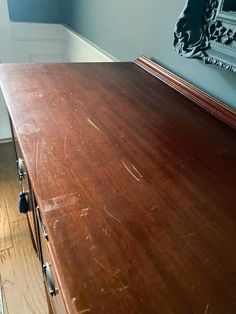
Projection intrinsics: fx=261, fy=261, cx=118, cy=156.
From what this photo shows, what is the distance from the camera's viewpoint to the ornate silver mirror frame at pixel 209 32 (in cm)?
64

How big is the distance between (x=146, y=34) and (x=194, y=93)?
15.7 inches

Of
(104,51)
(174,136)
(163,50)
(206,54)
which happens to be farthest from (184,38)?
(104,51)

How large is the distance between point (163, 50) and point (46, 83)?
448mm

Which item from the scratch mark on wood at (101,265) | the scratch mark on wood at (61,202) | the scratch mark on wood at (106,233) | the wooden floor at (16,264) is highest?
the scratch mark on wood at (61,202)

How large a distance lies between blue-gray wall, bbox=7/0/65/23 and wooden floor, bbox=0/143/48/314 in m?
1.10

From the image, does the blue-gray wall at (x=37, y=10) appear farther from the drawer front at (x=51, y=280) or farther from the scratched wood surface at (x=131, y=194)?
the drawer front at (x=51, y=280)

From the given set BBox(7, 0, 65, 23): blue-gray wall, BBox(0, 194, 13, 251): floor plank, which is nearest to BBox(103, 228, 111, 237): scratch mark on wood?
BBox(0, 194, 13, 251): floor plank

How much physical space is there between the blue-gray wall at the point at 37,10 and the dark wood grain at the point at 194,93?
111 cm

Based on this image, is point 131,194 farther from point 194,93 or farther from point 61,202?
point 194,93

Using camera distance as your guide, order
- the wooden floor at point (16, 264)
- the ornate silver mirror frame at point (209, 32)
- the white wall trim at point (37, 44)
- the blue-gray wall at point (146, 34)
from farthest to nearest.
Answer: the white wall trim at point (37, 44) < the wooden floor at point (16, 264) < the blue-gray wall at point (146, 34) < the ornate silver mirror frame at point (209, 32)

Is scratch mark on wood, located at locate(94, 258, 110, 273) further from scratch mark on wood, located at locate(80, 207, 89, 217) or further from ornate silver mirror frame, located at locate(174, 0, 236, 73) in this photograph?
ornate silver mirror frame, located at locate(174, 0, 236, 73)

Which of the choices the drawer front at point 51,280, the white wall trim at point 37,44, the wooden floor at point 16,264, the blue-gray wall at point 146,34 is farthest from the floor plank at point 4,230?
the blue-gray wall at point 146,34

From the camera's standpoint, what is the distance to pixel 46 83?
800 millimetres

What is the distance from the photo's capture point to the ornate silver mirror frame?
0.64 m
